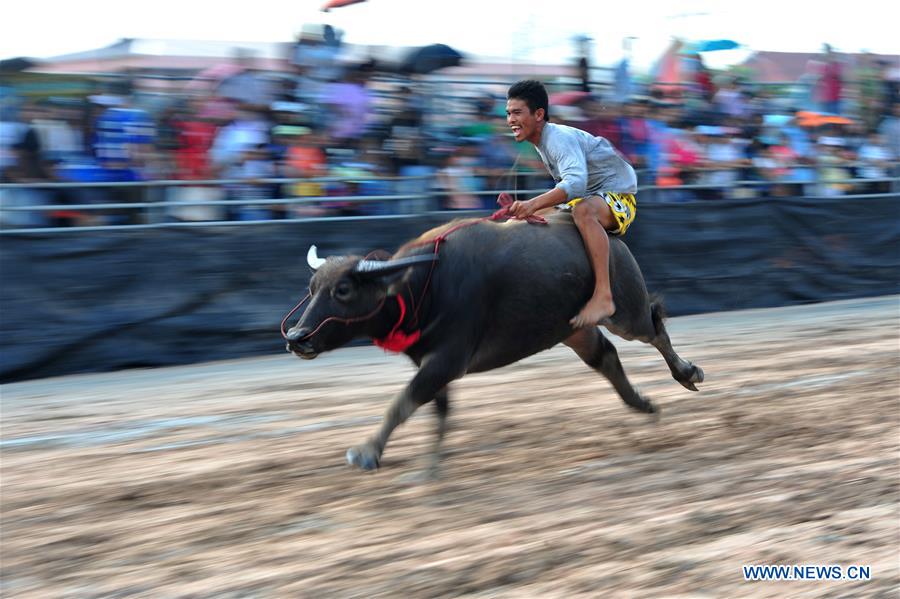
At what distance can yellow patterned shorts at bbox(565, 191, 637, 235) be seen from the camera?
610 centimetres

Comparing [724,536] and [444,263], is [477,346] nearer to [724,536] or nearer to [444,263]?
[444,263]

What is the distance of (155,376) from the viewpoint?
8922 millimetres

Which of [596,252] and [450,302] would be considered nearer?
[450,302]

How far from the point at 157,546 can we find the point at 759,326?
8328 millimetres

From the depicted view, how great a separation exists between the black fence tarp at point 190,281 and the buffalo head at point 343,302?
438 centimetres

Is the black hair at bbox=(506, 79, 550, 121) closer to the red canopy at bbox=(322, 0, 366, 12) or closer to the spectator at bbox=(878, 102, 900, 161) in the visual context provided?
the red canopy at bbox=(322, 0, 366, 12)

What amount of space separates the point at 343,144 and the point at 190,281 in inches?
79.5

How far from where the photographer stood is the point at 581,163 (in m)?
5.74

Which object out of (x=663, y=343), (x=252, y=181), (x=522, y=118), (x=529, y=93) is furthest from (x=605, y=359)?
(x=252, y=181)

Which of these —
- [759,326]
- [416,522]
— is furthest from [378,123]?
[416,522]

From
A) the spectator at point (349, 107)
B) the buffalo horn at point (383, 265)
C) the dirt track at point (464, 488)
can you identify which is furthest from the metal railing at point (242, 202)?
the buffalo horn at point (383, 265)

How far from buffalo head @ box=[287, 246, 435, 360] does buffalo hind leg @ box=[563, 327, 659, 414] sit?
143cm

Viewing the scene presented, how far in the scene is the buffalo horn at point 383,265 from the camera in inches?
207

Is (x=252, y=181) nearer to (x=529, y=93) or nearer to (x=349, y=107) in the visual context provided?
(x=349, y=107)
